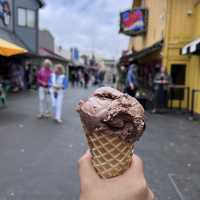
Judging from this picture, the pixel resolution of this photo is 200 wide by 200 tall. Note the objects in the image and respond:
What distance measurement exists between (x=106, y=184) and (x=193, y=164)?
11.9 feet

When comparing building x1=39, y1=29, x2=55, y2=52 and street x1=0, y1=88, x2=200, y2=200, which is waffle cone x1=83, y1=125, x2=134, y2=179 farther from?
building x1=39, y1=29, x2=55, y2=52

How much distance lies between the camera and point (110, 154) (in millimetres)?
1711

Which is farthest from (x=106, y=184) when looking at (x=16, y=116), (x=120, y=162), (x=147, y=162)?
(x=16, y=116)

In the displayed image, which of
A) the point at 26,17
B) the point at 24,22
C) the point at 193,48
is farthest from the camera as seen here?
the point at 26,17

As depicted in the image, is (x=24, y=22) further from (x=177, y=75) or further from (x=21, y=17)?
(x=177, y=75)

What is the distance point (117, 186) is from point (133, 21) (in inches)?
604

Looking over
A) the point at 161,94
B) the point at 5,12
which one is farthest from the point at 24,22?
the point at 161,94

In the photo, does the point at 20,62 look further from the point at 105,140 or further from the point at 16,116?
the point at 105,140

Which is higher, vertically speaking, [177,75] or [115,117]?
[177,75]

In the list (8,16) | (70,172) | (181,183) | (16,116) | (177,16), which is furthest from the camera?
(8,16)

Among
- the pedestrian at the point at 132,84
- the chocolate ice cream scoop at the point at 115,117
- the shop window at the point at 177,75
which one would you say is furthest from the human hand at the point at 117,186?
the pedestrian at the point at 132,84

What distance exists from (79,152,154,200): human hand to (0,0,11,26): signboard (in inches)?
698

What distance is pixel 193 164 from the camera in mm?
4930

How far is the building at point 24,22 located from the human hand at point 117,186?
19.4 meters
